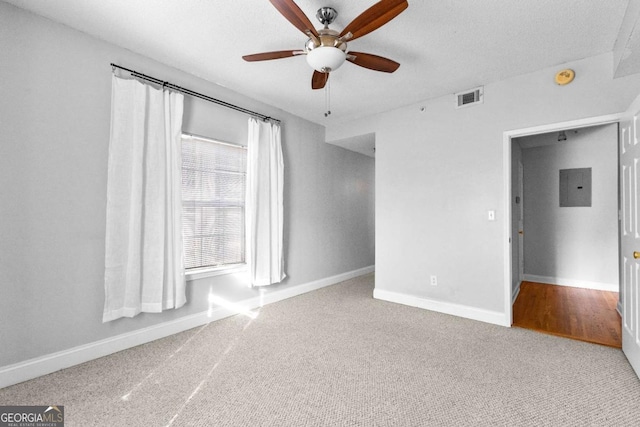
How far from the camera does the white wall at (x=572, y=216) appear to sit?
4.32m

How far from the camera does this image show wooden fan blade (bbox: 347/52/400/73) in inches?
83.9

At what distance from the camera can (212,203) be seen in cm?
332

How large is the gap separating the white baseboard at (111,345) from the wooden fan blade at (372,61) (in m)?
2.92

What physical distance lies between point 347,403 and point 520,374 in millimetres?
1336

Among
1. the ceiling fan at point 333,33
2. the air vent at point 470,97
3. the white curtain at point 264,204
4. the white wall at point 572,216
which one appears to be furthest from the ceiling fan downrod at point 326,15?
the white wall at point 572,216

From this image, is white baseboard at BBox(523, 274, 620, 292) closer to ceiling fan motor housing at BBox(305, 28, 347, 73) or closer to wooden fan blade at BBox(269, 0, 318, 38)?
ceiling fan motor housing at BBox(305, 28, 347, 73)

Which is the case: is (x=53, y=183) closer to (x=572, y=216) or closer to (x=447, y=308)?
(x=447, y=308)

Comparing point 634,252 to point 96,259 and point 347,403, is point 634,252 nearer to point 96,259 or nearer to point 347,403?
point 347,403

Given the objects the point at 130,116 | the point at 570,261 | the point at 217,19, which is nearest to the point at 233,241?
the point at 130,116

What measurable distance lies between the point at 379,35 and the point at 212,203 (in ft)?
7.89

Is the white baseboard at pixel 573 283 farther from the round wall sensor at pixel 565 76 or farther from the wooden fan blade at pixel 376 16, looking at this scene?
the wooden fan blade at pixel 376 16

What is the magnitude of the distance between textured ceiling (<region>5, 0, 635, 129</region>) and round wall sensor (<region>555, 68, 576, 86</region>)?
0.34ft

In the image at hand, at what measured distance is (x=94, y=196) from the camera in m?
2.42

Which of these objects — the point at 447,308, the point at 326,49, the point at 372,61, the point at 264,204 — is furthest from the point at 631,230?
the point at 264,204
